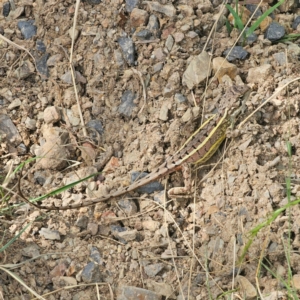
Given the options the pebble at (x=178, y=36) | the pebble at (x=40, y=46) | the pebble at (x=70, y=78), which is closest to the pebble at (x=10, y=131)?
the pebble at (x=70, y=78)

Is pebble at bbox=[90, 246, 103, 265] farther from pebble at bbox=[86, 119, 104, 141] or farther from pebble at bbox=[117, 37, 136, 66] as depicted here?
pebble at bbox=[117, 37, 136, 66]

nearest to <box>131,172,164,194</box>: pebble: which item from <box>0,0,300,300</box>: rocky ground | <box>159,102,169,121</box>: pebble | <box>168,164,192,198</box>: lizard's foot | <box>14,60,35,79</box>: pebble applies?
<box>0,0,300,300</box>: rocky ground

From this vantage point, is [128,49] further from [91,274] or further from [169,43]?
[91,274]

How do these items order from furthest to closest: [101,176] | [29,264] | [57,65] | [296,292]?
[57,65] → [101,176] → [29,264] → [296,292]

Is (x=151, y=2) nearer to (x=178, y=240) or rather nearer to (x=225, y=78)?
(x=225, y=78)

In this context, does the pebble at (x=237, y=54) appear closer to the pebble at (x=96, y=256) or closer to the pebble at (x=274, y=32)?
the pebble at (x=274, y=32)

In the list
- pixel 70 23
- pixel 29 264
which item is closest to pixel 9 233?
pixel 29 264
